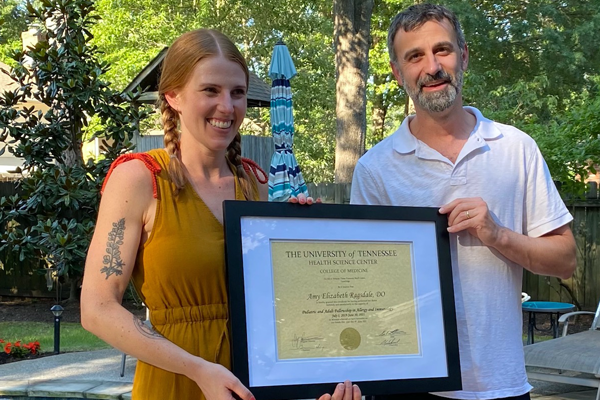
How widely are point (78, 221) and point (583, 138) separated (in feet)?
26.5

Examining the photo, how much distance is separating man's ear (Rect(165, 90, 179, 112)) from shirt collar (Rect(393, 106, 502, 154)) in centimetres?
79

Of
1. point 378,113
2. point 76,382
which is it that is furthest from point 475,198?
point 378,113

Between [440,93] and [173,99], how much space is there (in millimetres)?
870

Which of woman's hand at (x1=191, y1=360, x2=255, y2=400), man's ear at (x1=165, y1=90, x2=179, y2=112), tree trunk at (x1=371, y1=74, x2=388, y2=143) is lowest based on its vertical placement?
woman's hand at (x1=191, y1=360, x2=255, y2=400)

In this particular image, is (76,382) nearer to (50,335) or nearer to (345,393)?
(50,335)

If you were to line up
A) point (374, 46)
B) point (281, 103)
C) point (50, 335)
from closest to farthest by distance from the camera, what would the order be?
point (281, 103) < point (50, 335) < point (374, 46)

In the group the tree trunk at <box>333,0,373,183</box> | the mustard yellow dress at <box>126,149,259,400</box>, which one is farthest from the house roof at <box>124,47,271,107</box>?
the mustard yellow dress at <box>126,149,259,400</box>

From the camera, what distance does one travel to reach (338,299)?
7.53 ft

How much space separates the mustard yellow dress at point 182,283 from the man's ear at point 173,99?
0.16m

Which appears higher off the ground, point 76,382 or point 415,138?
point 415,138

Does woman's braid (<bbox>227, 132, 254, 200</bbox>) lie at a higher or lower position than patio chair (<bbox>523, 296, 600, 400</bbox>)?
higher

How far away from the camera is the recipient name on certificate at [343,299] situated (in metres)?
2.21

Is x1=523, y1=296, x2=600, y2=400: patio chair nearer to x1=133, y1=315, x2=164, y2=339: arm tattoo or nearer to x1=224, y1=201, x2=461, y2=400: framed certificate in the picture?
x1=224, y1=201, x2=461, y2=400: framed certificate

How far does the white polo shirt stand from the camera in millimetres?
2395
